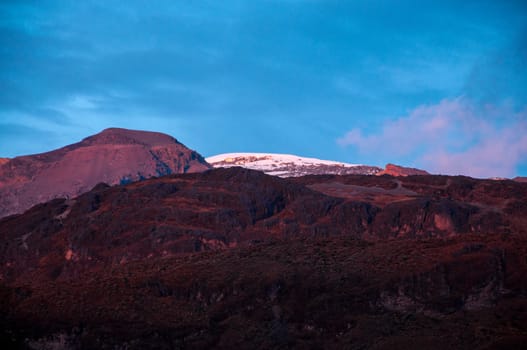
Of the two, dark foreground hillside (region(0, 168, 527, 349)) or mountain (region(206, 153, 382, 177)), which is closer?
dark foreground hillside (region(0, 168, 527, 349))

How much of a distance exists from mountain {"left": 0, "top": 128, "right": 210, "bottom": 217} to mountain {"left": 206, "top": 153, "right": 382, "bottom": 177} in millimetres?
16527

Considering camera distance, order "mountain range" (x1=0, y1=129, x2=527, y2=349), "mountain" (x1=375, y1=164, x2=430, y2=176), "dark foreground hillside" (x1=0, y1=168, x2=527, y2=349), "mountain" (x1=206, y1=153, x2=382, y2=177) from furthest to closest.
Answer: "mountain" (x1=206, y1=153, x2=382, y2=177)
"mountain" (x1=375, y1=164, x2=430, y2=176)
"mountain range" (x1=0, y1=129, x2=527, y2=349)
"dark foreground hillside" (x1=0, y1=168, x2=527, y2=349)

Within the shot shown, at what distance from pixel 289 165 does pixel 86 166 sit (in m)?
50.7

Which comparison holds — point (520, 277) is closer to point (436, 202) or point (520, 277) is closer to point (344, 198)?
point (436, 202)

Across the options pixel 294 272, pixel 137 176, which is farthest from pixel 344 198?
pixel 137 176

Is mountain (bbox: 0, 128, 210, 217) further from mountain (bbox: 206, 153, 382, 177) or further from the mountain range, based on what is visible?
the mountain range

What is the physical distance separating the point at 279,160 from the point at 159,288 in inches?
5683

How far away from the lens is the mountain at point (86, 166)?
5364 inches

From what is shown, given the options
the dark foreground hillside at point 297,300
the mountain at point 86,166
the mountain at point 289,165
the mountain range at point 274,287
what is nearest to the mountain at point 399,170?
the mountain at point 289,165

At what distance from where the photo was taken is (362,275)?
37844 millimetres

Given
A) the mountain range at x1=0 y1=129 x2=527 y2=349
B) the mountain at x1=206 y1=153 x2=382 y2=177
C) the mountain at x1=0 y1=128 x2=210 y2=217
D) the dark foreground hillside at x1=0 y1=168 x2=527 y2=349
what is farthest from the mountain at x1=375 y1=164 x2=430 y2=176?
the dark foreground hillside at x1=0 y1=168 x2=527 y2=349

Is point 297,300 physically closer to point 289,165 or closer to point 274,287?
point 274,287

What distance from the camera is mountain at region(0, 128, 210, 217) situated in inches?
5364

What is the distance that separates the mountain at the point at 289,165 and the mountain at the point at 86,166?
16527 millimetres
